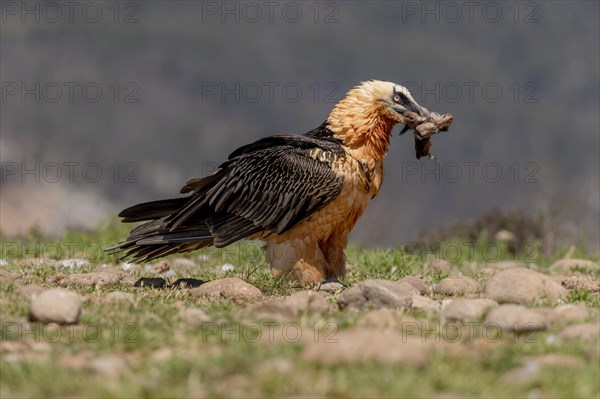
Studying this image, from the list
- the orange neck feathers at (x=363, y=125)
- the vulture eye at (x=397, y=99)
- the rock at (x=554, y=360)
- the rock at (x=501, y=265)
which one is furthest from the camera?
the rock at (x=501, y=265)

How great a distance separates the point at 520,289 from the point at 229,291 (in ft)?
7.12

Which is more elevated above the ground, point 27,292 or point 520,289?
point 27,292

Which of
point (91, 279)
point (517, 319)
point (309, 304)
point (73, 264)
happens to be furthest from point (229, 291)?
point (73, 264)

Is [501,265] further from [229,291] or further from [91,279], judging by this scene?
[91,279]

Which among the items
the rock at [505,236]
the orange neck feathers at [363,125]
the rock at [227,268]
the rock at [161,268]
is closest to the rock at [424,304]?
the orange neck feathers at [363,125]

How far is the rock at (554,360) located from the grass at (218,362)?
0.04 m

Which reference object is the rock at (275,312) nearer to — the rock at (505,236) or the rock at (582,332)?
the rock at (582,332)

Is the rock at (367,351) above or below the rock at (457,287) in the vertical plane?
above

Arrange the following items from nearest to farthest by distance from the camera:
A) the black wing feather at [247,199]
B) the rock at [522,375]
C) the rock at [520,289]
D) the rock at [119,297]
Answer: the rock at [522,375]
the rock at [119,297]
the rock at [520,289]
the black wing feather at [247,199]

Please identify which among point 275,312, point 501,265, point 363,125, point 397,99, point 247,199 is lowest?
point 501,265

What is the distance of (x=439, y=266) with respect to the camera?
1053cm

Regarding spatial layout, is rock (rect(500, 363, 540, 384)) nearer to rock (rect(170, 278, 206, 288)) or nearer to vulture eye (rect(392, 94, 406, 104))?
rock (rect(170, 278, 206, 288))

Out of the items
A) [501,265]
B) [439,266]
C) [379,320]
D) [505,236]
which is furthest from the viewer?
[505,236]

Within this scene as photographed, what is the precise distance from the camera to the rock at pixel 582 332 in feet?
18.4
